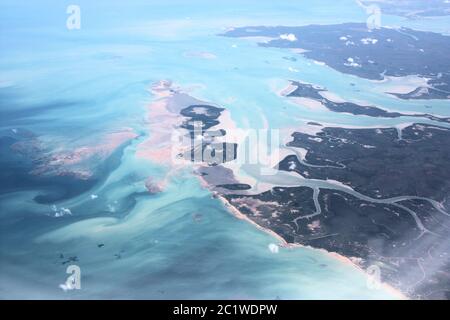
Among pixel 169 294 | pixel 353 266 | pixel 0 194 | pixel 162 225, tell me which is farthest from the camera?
pixel 0 194

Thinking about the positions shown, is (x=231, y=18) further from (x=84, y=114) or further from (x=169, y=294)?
(x=169, y=294)

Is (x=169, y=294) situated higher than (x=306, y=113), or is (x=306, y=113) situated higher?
(x=306, y=113)

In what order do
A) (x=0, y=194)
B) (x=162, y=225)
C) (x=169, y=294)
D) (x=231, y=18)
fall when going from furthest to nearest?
(x=231, y=18) < (x=0, y=194) < (x=162, y=225) < (x=169, y=294)

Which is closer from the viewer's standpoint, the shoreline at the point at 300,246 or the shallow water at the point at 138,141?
the shoreline at the point at 300,246

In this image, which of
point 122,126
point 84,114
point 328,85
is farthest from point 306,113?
point 84,114

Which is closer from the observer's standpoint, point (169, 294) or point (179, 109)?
point (169, 294)

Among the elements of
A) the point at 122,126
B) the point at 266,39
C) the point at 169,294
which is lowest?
the point at 169,294

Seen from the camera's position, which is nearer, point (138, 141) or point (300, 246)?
point (300, 246)

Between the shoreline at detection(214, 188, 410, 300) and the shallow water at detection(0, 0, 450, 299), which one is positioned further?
the shallow water at detection(0, 0, 450, 299)

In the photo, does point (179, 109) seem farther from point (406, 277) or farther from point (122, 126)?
point (406, 277)

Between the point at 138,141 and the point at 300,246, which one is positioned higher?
the point at 138,141
